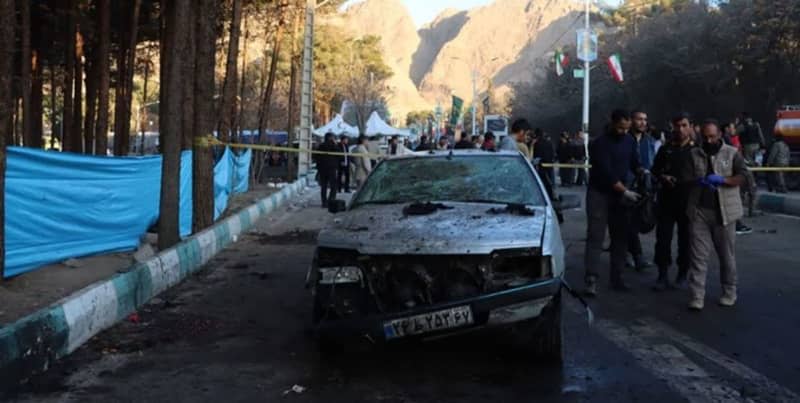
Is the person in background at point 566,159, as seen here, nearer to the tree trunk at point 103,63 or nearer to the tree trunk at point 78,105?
the tree trunk at point 103,63

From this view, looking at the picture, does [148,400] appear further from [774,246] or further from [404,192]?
[774,246]

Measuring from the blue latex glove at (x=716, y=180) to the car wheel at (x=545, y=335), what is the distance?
2679 mm

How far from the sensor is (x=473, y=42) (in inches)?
7534

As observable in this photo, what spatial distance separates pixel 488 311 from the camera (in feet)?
16.2

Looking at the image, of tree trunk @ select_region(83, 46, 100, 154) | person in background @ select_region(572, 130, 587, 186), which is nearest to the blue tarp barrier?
tree trunk @ select_region(83, 46, 100, 154)

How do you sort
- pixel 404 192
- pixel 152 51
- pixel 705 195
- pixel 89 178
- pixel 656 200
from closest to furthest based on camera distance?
pixel 404 192, pixel 705 195, pixel 656 200, pixel 89 178, pixel 152 51

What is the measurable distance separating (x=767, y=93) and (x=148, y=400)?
123 ft

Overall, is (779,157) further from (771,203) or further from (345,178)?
(345,178)

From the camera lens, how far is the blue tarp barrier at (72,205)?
8.36 metres

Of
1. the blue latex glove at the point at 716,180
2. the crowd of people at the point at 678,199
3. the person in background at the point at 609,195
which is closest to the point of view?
the blue latex glove at the point at 716,180

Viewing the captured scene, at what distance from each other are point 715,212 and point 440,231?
3.27 m

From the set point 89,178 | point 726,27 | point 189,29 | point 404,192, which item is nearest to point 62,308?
point 404,192

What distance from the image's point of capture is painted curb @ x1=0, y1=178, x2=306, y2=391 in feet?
16.9

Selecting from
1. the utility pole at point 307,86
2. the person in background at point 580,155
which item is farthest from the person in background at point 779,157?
the utility pole at point 307,86
